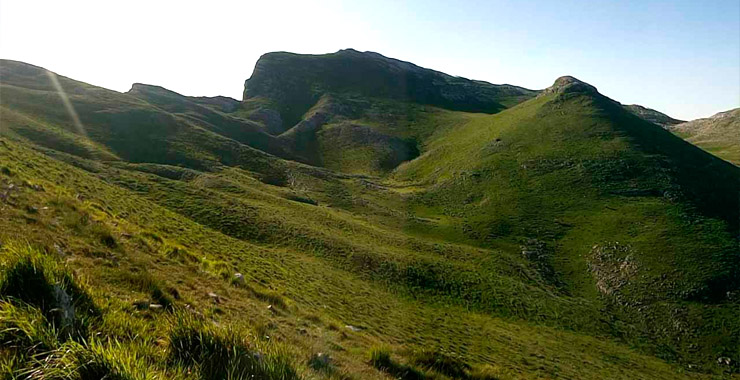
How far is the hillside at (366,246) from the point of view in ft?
23.4

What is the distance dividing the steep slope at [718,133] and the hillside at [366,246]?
59.3 metres

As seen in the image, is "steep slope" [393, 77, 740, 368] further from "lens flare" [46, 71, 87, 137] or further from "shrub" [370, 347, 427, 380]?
"lens flare" [46, 71, 87, 137]

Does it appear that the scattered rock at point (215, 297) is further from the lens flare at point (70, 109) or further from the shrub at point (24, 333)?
the lens flare at point (70, 109)

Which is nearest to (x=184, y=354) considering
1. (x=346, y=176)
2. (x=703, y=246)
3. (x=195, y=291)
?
(x=195, y=291)

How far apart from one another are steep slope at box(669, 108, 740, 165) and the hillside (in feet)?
194

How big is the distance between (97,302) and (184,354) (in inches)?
71.3

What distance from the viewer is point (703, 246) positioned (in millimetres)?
50031

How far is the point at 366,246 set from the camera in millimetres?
45906

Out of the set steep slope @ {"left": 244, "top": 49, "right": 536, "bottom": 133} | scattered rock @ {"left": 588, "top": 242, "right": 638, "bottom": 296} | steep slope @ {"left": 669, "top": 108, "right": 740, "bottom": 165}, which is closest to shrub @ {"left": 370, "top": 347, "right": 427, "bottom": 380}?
scattered rock @ {"left": 588, "top": 242, "right": 638, "bottom": 296}

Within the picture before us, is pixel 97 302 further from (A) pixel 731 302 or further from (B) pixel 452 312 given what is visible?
(A) pixel 731 302

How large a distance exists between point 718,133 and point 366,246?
548 feet

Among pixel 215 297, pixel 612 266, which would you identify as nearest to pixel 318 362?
pixel 215 297

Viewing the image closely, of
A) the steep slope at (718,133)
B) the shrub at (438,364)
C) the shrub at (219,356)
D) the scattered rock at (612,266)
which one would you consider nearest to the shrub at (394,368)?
the shrub at (438,364)

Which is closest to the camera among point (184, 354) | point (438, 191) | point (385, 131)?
point (184, 354)
